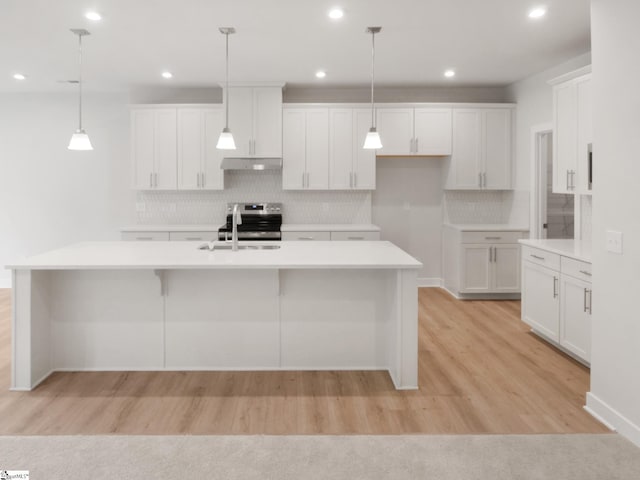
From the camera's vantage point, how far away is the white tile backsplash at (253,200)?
710 cm

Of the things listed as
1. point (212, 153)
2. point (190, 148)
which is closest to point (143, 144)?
point (190, 148)

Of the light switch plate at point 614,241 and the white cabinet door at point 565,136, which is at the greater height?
the white cabinet door at point 565,136

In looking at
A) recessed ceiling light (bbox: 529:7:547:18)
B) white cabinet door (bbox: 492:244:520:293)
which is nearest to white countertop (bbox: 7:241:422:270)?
recessed ceiling light (bbox: 529:7:547:18)

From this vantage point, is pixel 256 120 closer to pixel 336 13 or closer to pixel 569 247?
pixel 336 13

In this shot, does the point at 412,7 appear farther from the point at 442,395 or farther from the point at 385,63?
the point at 442,395

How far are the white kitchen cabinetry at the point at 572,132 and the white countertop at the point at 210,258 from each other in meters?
1.69

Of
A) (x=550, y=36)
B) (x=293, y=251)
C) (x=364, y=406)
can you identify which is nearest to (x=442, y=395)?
(x=364, y=406)

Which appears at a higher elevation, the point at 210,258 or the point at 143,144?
the point at 143,144

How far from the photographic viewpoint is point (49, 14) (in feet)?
13.8

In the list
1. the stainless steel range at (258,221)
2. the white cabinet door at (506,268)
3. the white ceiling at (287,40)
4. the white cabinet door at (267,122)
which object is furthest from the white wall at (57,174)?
the white cabinet door at (506,268)

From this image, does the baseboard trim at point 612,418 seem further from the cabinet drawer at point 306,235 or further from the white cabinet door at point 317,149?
the white cabinet door at point 317,149

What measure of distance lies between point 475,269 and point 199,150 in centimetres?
359

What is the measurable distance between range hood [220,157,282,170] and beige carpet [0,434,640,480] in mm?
4141

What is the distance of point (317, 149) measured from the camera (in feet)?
22.1
